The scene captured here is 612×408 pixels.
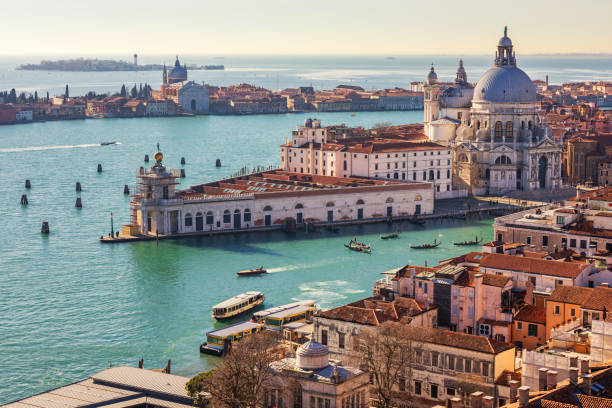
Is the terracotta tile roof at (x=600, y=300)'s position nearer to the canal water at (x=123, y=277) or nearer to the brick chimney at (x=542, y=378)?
the brick chimney at (x=542, y=378)

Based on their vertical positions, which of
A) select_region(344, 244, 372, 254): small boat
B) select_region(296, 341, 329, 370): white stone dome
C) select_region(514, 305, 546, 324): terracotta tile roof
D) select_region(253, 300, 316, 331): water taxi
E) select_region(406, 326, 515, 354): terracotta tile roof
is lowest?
select_region(344, 244, 372, 254): small boat

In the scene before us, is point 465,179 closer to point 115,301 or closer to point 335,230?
point 335,230

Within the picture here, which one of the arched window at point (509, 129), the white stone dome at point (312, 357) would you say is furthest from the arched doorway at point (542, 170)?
the white stone dome at point (312, 357)

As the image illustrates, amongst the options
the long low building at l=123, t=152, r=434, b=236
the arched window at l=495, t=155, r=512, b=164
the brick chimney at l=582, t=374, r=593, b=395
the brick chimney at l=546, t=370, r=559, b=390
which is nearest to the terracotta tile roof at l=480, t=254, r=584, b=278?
the brick chimney at l=546, t=370, r=559, b=390

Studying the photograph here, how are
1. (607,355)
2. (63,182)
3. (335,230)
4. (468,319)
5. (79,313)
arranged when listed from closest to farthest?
(607,355) < (468,319) < (79,313) < (335,230) < (63,182)

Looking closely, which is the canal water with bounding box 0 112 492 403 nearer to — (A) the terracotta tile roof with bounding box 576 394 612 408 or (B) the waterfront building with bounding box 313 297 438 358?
(B) the waterfront building with bounding box 313 297 438 358

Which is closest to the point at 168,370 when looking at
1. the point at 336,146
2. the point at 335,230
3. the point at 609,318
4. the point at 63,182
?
the point at 609,318

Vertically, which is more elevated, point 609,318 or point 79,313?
point 609,318
